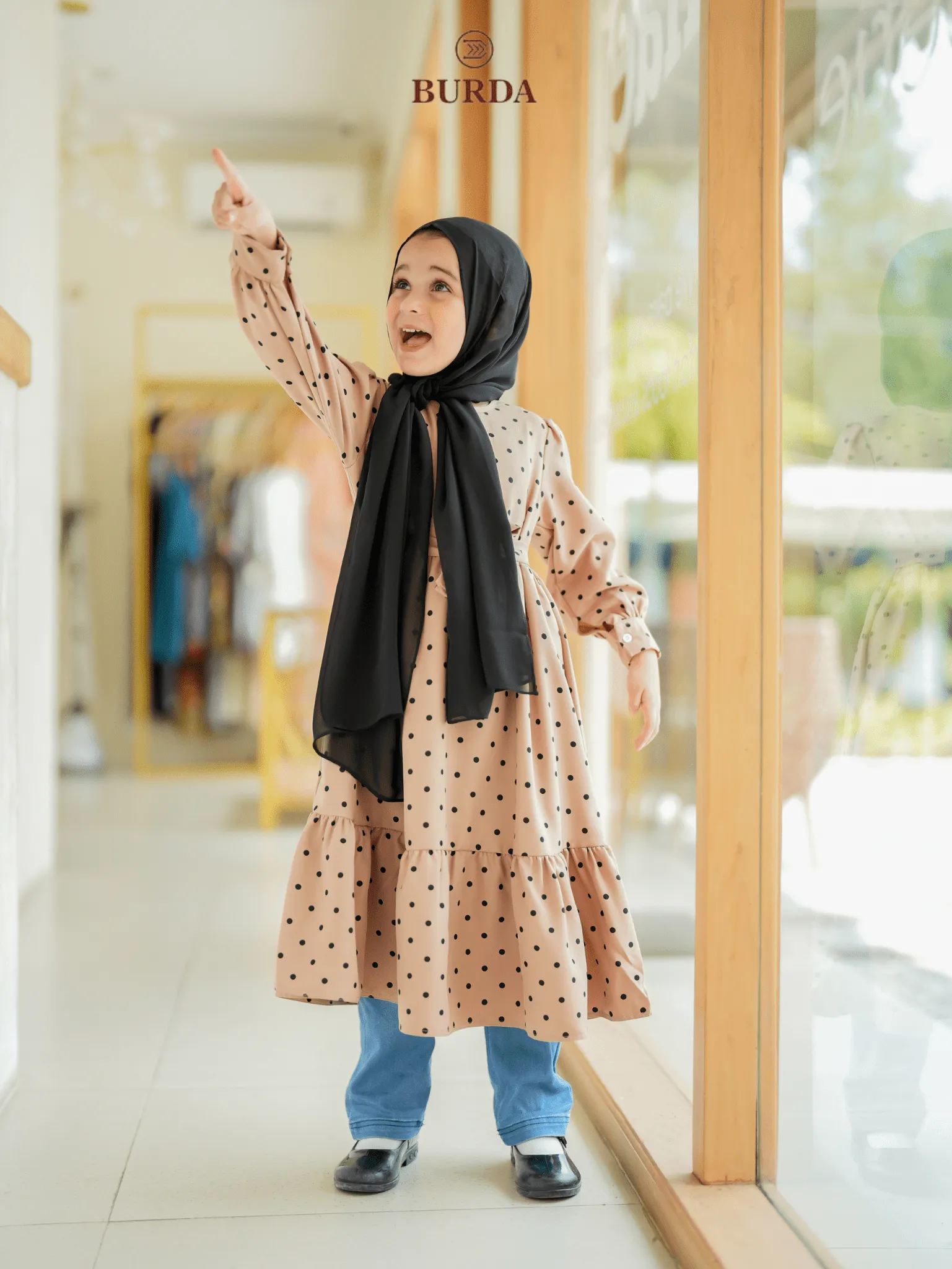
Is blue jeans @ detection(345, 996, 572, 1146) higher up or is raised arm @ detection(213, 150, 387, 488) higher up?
raised arm @ detection(213, 150, 387, 488)

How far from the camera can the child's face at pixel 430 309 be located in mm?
1354

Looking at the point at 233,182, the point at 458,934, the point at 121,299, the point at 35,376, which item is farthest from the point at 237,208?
the point at 121,299

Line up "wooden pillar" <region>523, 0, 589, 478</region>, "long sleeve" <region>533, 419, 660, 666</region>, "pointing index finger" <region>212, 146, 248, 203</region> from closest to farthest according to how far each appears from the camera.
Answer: "pointing index finger" <region>212, 146, 248, 203</region> < "long sleeve" <region>533, 419, 660, 666</region> < "wooden pillar" <region>523, 0, 589, 478</region>

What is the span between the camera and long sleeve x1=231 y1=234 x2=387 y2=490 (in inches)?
49.6

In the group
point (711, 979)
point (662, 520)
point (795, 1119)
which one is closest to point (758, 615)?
point (711, 979)

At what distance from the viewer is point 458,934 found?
4.33 ft

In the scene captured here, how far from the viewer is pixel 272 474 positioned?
17.3 feet

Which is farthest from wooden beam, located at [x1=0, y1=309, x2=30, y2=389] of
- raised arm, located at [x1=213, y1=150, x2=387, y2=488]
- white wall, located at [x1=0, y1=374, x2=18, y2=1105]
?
raised arm, located at [x1=213, y1=150, x2=387, y2=488]

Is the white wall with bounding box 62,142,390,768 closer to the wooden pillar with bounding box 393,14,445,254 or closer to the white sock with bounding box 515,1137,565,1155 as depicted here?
the wooden pillar with bounding box 393,14,445,254

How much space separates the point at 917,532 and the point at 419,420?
1.93 feet

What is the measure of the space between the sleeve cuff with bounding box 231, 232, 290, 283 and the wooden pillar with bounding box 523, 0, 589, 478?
0.92 m

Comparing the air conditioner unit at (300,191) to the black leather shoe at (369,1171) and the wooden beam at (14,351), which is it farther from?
the black leather shoe at (369,1171)

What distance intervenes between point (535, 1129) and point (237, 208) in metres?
1.10

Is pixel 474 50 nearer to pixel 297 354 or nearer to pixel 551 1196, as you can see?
pixel 297 354
